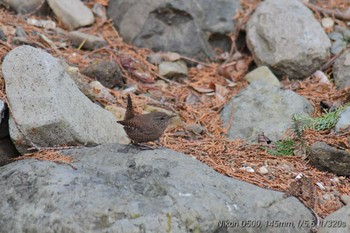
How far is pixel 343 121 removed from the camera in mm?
5246

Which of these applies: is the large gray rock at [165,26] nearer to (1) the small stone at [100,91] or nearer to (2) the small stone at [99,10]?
(2) the small stone at [99,10]

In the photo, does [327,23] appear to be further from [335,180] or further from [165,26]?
[335,180]

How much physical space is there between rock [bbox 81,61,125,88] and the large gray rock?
0.97 m

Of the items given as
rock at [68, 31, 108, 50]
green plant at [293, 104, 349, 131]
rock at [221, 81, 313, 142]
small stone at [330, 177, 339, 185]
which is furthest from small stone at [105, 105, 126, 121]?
small stone at [330, 177, 339, 185]

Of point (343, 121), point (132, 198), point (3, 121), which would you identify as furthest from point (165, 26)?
point (132, 198)

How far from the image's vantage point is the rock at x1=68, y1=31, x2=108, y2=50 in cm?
675

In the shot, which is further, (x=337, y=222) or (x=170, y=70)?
(x=170, y=70)

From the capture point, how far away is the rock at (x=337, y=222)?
379 centimetres

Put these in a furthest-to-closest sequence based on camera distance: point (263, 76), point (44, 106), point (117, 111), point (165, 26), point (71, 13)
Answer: point (165, 26) < point (71, 13) < point (263, 76) < point (117, 111) < point (44, 106)

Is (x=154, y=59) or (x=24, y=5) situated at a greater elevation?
(x=24, y=5)

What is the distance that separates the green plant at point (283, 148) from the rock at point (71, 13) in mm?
3026

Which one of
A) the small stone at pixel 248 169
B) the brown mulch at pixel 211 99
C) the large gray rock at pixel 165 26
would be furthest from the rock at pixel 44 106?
the large gray rock at pixel 165 26

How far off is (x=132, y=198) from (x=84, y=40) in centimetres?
348

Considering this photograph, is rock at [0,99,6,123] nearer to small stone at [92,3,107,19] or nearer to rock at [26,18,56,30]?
rock at [26,18,56,30]
